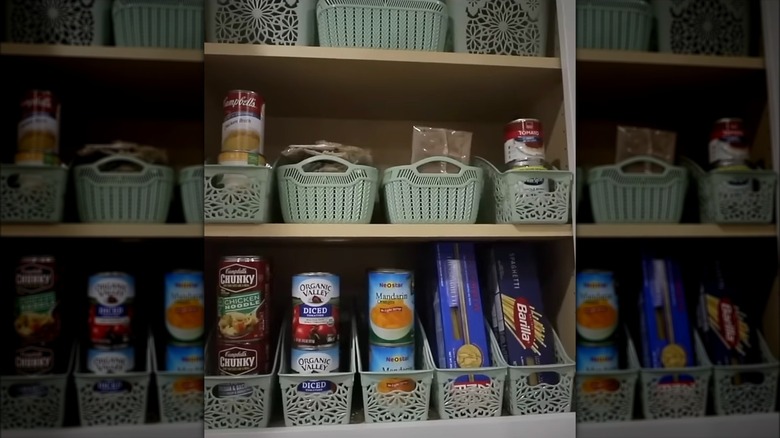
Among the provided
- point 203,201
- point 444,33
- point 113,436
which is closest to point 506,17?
point 444,33

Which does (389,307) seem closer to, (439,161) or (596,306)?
(439,161)

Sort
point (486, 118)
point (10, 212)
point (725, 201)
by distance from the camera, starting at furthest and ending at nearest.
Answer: point (486, 118) < point (725, 201) < point (10, 212)

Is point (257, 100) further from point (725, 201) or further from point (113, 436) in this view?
point (725, 201)

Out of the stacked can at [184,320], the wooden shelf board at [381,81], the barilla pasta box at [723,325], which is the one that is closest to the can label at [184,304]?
the stacked can at [184,320]

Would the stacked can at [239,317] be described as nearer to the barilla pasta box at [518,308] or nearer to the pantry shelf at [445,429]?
the pantry shelf at [445,429]

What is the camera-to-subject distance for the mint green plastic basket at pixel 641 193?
31.7 inches

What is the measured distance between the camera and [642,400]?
2.74 ft

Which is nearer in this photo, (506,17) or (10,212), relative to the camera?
(10,212)

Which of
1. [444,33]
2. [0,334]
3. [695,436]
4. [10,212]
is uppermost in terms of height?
[444,33]

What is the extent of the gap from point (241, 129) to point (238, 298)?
0.28 m

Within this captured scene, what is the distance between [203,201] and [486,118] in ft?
1.90

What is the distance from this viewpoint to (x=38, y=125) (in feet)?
2.30

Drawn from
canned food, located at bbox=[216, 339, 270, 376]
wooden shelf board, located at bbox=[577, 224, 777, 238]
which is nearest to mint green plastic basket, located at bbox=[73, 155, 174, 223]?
canned food, located at bbox=[216, 339, 270, 376]

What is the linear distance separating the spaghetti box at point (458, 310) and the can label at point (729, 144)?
466mm
